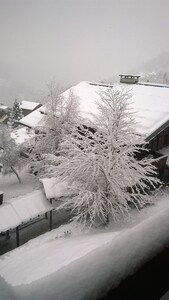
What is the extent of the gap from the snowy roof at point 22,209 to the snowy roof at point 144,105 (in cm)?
689

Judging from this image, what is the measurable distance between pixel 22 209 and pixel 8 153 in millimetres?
11064

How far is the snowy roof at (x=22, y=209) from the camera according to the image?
51.8 feet

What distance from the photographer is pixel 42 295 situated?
1.48m

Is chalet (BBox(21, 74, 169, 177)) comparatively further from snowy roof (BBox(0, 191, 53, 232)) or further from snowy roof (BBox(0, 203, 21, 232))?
snowy roof (BBox(0, 203, 21, 232))

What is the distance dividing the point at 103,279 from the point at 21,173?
2944 cm

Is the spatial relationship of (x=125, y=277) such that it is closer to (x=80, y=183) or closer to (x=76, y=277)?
(x=76, y=277)

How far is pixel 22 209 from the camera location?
16875 mm

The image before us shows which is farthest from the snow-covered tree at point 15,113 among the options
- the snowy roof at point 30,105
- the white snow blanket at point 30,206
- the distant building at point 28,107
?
the white snow blanket at point 30,206

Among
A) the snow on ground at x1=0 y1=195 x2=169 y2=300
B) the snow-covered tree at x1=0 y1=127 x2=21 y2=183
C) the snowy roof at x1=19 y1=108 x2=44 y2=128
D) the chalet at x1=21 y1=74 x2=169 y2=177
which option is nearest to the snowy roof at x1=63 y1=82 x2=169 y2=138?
the chalet at x1=21 y1=74 x2=169 y2=177

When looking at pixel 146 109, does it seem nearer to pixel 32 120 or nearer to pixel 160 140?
pixel 160 140

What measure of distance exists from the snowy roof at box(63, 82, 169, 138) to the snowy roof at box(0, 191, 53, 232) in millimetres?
6885

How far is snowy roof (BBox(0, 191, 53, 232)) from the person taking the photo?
1579 cm

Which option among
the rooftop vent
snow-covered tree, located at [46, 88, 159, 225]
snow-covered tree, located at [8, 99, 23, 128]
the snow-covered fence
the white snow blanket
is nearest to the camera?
snow-covered tree, located at [46, 88, 159, 225]

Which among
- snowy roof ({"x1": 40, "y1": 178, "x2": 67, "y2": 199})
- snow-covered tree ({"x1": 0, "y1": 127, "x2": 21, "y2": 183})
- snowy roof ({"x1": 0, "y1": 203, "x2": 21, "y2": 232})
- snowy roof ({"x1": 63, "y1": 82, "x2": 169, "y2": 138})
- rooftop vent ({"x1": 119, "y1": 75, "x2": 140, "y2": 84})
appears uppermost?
rooftop vent ({"x1": 119, "y1": 75, "x2": 140, "y2": 84})
